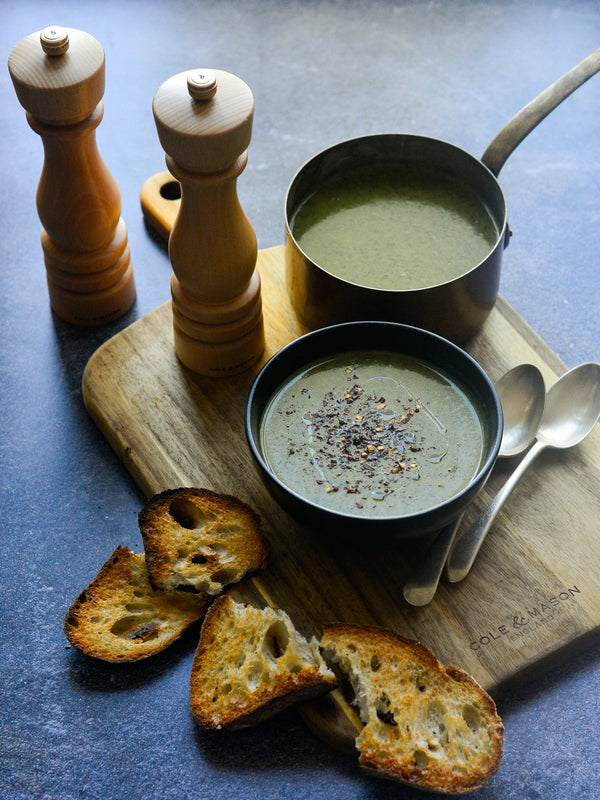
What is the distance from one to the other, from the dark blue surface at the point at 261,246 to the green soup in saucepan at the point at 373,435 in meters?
0.39

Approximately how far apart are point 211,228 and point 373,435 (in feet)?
1.73

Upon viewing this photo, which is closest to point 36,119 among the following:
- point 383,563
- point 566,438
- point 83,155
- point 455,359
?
point 83,155

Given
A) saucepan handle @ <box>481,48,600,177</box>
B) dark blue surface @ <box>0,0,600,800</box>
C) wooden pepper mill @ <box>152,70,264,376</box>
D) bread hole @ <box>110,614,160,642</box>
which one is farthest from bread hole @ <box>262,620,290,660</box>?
saucepan handle @ <box>481,48,600,177</box>

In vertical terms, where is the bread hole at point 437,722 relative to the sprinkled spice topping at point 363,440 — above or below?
below

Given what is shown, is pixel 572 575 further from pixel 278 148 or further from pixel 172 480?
pixel 278 148

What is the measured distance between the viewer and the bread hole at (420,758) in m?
1.65

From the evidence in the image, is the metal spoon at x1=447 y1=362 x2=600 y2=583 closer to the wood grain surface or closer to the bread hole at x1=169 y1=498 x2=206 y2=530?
the wood grain surface

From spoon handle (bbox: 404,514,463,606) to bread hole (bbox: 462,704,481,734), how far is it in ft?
0.68

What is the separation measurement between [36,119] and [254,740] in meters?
1.30

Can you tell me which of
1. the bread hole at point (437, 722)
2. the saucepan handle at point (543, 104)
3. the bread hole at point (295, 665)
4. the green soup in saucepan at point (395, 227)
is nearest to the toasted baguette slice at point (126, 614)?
the bread hole at point (295, 665)

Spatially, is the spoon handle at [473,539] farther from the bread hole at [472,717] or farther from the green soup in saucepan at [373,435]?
the bread hole at [472,717]

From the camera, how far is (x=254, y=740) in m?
1.75

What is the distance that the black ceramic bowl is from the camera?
68.7 inches

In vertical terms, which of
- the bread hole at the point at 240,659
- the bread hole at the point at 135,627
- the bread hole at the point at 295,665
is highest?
the bread hole at the point at 295,665
